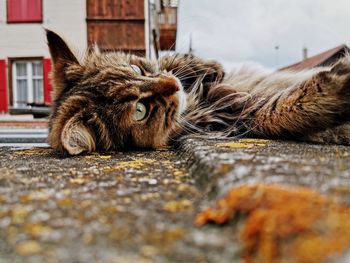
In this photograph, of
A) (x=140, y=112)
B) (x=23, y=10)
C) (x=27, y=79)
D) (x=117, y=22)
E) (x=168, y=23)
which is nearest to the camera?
(x=140, y=112)

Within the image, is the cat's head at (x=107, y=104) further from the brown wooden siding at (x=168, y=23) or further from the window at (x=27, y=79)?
the brown wooden siding at (x=168, y=23)

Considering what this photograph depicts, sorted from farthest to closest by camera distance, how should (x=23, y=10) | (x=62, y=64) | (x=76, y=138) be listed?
(x=23, y=10) < (x=62, y=64) < (x=76, y=138)

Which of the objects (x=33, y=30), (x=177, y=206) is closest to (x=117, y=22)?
(x=33, y=30)

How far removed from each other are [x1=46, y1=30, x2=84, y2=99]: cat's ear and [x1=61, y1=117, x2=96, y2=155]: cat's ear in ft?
1.04

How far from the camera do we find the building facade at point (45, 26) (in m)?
9.64

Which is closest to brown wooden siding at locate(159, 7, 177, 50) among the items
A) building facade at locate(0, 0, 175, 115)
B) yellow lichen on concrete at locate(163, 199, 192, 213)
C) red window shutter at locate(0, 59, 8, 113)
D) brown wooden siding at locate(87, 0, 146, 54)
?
building facade at locate(0, 0, 175, 115)

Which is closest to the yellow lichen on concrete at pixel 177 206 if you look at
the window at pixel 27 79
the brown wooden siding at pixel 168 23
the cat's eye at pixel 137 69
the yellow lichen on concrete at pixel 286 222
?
the yellow lichen on concrete at pixel 286 222

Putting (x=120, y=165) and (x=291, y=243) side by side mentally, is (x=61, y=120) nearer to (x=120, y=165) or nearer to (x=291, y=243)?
(x=120, y=165)

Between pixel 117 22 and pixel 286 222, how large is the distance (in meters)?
9.58

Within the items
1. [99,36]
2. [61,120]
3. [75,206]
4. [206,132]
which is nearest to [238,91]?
[206,132]

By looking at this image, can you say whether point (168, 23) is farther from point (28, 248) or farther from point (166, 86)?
point (28, 248)

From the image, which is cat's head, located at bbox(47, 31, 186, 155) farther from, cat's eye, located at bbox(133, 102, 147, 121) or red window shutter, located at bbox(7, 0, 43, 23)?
red window shutter, located at bbox(7, 0, 43, 23)

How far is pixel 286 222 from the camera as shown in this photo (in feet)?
1.76

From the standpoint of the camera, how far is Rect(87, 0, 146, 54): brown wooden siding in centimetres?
956
